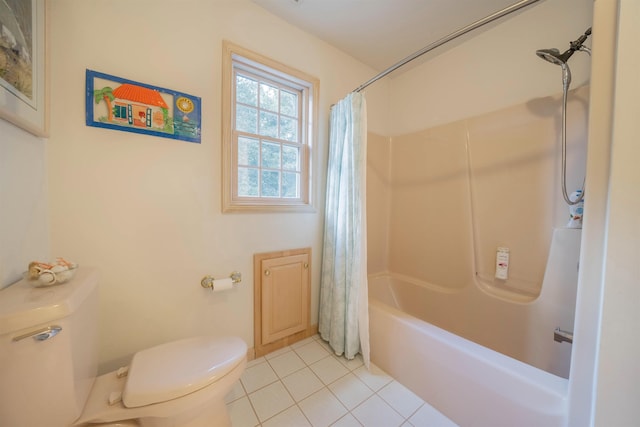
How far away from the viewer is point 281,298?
5.16 feet

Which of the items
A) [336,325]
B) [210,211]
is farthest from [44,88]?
[336,325]

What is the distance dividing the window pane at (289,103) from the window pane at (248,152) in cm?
38

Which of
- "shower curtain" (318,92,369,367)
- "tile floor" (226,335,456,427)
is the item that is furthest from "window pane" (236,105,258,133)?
"tile floor" (226,335,456,427)

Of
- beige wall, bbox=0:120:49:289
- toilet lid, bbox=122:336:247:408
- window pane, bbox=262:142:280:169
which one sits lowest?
toilet lid, bbox=122:336:247:408

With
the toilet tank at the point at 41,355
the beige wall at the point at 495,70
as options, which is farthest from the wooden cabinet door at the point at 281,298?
the beige wall at the point at 495,70

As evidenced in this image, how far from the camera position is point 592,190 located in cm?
67

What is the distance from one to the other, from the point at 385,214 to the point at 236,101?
1696 millimetres

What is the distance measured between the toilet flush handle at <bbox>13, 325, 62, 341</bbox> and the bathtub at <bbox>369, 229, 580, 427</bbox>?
148 cm

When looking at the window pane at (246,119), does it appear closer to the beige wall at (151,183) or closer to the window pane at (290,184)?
the beige wall at (151,183)

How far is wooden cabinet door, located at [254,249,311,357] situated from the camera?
149cm

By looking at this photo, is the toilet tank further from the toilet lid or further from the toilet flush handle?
the toilet lid

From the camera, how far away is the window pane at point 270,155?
156 cm

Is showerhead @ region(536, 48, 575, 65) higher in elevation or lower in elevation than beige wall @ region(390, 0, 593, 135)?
lower

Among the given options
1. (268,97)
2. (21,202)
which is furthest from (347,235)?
(21,202)
